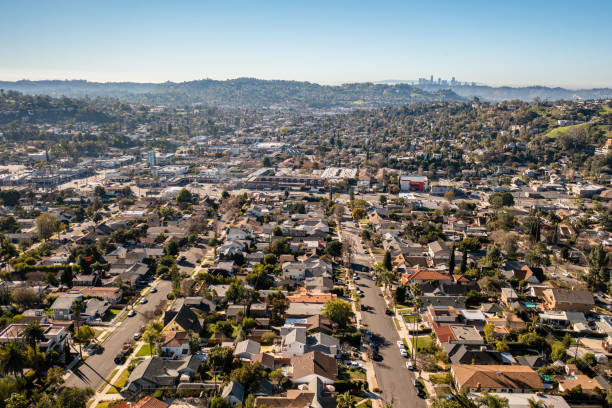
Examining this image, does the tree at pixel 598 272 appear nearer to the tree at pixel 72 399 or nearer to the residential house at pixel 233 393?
the residential house at pixel 233 393

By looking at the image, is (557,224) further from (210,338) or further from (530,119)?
(530,119)

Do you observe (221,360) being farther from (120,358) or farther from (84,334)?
(84,334)

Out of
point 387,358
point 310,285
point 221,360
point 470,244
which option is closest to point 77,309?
point 221,360

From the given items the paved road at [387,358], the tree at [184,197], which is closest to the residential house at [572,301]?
the paved road at [387,358]

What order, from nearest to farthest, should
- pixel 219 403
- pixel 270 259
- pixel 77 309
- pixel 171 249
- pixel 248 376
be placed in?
pixel 219 403
pixel 248 376
pixel 77 309
pixel 270 259
pixel 171 249

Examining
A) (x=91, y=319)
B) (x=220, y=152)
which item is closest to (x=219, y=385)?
(x=91, y=319)
